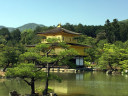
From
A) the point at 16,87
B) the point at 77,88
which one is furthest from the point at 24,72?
the point at 77,88

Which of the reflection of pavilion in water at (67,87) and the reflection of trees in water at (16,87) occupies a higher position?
the reflection of trees in water at (16,87)

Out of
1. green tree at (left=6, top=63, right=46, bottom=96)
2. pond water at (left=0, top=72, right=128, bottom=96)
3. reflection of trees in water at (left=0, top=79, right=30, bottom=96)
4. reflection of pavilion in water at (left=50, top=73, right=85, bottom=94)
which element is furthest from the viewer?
reflection of pavilion in water at (left=50, top=73, right=85, bottom=94)

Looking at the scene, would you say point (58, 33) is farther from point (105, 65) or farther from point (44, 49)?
point (44, 49)

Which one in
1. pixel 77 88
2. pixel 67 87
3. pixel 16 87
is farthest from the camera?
pixel 67 87

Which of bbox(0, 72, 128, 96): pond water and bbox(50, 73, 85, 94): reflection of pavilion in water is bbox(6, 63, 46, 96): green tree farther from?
bbox(50, 73, 85, 94): reflection of pavilion in water

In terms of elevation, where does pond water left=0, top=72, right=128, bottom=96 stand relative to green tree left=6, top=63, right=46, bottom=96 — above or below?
below

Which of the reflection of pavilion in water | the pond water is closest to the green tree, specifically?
the pond water

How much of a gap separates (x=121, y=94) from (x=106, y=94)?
0.87 m

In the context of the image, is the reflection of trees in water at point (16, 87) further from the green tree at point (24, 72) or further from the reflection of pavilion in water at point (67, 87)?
the green tree at point (24, 72)

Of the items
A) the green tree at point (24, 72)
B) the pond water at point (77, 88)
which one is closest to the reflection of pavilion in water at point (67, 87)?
the pond water at point (77, 88)

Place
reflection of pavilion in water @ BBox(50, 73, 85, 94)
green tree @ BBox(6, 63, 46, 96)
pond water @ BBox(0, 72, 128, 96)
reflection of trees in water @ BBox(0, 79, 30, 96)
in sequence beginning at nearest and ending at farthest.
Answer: green tree @ BBox(6, 63, 46, 96), pond water @ BBox(0, 72, 128, 96), reflection of trees in water @ BBox(0, 79, 30, 96), reflection of pavilion in water @ BBox(50, 73, 85, 94)

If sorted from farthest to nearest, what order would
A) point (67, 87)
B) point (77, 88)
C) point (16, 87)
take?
point (67, 87) < point (16, 87) < point (77, 88)

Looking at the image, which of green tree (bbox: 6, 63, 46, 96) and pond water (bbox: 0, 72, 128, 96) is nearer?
green tree (bbox: 6, 63, 46, 96)

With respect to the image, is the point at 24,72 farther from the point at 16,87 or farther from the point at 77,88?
the point at 77,88
